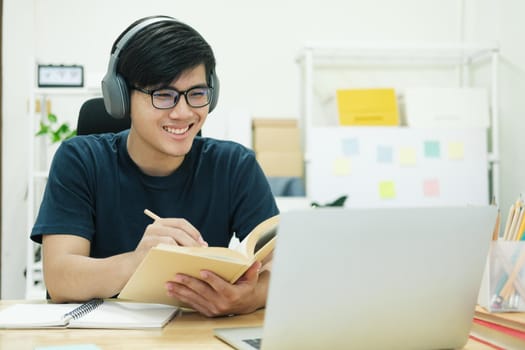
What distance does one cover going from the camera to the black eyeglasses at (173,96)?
1.25 meters

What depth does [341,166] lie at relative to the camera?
9.50 ft

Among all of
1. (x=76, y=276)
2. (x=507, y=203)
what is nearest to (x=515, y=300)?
(x=76, y=276)

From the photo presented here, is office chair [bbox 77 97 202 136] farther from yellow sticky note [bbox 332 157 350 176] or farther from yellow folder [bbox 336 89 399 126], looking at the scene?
yellow folder [bbox 336 89 399 126]

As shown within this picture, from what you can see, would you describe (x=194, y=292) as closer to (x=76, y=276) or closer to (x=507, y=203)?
(x=76, y=276)

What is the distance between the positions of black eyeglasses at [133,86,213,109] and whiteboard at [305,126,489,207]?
164 centimetres

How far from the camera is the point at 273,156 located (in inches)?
116

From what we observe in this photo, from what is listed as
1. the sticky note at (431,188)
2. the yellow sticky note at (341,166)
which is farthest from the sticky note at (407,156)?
the yellow sticky note at (341,166)

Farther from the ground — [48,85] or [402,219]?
[48,85]

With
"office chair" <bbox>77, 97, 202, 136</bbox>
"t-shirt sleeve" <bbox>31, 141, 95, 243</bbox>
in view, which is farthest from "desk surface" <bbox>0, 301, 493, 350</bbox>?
"office chair" <bbox>77, 97, 202, 136</bbox>

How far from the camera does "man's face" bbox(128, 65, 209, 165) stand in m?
1.25

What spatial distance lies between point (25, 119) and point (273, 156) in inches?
52.7

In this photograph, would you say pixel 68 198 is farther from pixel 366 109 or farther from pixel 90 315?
pixel 366 109

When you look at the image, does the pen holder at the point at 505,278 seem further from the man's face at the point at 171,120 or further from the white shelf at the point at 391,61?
the white shelf at the point at 391,61

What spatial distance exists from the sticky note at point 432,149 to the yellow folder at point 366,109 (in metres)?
0.18
